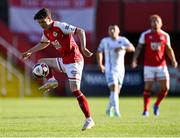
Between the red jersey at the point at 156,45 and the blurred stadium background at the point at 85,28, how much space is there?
46.8 ft

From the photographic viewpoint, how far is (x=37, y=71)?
14023mm

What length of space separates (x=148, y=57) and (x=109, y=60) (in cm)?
113

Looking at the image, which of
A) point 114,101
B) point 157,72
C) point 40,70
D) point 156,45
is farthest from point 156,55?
point 40,70

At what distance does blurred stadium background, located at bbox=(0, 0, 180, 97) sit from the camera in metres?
33.3

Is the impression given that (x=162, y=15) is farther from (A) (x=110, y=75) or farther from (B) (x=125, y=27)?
(A) (x=110, y=75)

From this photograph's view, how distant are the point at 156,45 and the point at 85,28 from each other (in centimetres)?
1691

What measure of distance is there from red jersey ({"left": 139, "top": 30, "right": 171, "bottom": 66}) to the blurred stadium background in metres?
14.3

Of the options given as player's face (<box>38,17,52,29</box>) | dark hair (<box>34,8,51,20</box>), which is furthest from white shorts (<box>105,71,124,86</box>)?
dark hair (<box>34,8,51,20</box>)

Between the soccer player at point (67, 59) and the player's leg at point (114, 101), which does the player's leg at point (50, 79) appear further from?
the player's leg at point (114, 101)

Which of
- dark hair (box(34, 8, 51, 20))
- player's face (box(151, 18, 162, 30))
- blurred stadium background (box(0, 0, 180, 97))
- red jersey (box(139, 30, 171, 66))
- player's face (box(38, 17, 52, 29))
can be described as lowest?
blurred stadium background (box(0, 0, 180, 97))

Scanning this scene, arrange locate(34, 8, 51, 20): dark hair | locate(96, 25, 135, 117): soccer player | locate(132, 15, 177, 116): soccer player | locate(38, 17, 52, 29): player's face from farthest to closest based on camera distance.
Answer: locate(96, 25, 135, 117): soccer player, locate(132, 15, 177, 116): soccer player, locate(38, 17, 52, 29): player's face, locate(34, 8, 51, 20): dark hair

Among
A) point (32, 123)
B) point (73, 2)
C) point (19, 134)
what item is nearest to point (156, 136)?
point (19, 134)

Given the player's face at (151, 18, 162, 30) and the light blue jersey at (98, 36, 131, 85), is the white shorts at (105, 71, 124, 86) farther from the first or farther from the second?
the player's face at (151, 18, 162, 30)

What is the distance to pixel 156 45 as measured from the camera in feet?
61.3
